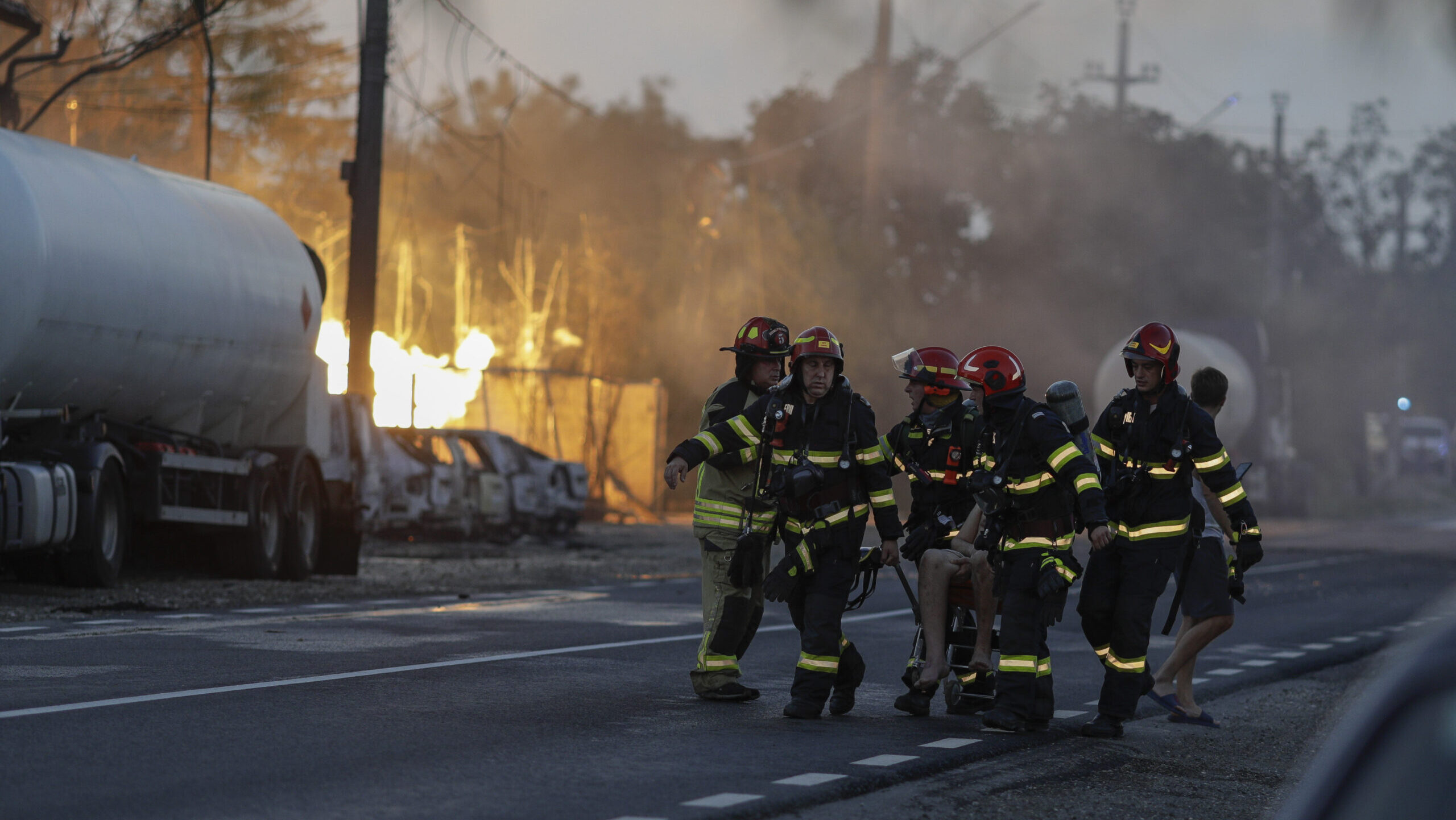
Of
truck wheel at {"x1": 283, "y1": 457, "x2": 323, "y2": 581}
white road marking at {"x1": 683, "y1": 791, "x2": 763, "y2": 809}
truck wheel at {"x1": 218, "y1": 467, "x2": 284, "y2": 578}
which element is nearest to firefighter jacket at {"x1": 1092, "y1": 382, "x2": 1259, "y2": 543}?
white road marking at {"x1": 683, "y1": 791, "x2": 763, "y2": 809}

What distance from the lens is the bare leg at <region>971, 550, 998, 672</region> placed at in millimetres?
8812

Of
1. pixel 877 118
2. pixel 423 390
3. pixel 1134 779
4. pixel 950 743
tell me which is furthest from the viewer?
pixel 877 118

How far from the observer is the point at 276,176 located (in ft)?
150

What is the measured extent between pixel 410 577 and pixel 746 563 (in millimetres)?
11096

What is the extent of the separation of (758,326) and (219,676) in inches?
131

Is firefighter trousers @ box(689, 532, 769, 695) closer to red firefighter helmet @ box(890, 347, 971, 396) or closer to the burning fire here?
red firefighter helmet @ box(890, 347, 971, 396)

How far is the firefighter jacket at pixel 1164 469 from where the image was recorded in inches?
340

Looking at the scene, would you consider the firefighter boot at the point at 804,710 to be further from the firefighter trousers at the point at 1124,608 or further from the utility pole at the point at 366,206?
the utility pole at the point at 366,206

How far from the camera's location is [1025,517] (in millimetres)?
8445

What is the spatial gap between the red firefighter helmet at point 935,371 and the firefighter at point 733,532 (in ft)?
2.18

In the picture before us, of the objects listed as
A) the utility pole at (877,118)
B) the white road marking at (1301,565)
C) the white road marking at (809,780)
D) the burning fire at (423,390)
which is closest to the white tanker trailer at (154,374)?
the white road marking at (809,780)

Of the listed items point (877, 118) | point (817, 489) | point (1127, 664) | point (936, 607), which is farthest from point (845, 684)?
point (877, 118)

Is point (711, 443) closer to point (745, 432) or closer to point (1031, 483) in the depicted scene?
point (745, 432)

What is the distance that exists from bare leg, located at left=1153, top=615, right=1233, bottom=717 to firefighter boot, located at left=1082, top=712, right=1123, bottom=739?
714 millimetres
